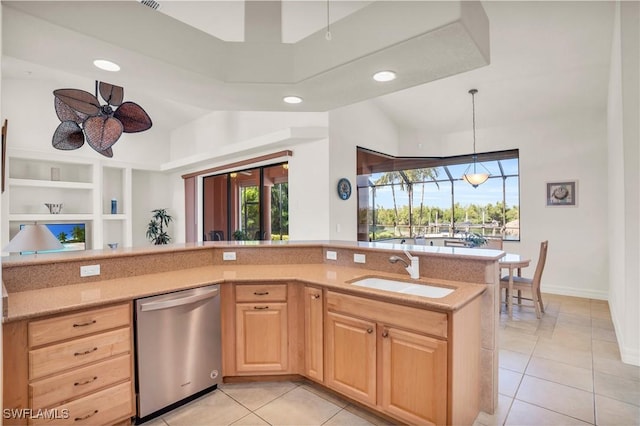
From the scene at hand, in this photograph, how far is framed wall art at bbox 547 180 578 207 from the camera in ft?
16.7

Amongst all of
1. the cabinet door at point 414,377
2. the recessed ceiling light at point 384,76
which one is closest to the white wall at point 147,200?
the recessed ceiling light at point 384,76

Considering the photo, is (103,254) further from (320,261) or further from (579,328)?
(579,328)

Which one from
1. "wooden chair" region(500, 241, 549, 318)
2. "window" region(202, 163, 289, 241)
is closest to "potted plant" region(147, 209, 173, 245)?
"window" region(202, 163, 289, 241)

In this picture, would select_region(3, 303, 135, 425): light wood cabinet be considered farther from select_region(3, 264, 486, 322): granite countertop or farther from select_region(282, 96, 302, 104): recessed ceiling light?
select_region(282, 96, 302, 104): recessed ceiling light

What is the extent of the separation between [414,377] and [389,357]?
0.18m

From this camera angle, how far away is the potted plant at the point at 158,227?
733 cm

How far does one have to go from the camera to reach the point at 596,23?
3.28m

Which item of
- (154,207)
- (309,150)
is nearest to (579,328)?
(309,150)

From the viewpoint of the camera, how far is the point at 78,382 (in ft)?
6.05

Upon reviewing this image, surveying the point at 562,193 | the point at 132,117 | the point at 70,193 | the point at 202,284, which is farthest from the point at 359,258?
the point at 70,193

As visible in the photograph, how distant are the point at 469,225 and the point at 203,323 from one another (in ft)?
19.4

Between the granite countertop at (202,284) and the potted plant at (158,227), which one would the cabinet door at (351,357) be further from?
the potted plant at (158,227)

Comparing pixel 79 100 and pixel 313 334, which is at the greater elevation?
pixel 79 100

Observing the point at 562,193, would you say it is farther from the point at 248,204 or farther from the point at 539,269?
the point at 248,204
